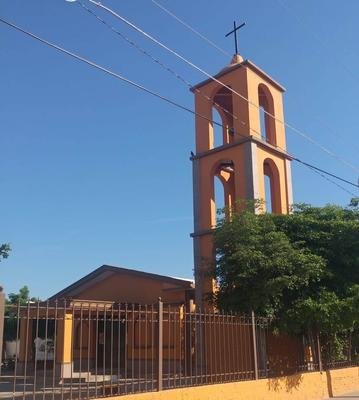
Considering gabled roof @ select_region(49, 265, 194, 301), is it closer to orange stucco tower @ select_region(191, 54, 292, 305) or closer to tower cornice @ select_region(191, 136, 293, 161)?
orange stucco tower @ select_region(191, 54, 292, 305)

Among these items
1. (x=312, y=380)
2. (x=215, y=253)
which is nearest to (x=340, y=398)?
(x=312, y=380)

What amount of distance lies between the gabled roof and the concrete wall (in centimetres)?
685

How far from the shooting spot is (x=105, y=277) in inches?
977

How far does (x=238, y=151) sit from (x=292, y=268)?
7169mm

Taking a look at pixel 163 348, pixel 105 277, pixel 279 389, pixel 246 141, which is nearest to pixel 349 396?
pixel 279 389

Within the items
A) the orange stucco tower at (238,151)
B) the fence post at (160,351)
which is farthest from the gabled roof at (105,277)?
the fence post at (160,351)

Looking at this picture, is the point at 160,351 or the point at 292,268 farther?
the point at 292,268

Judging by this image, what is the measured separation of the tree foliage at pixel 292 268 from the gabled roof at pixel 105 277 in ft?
18.7

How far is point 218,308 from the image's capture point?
50.6 ft

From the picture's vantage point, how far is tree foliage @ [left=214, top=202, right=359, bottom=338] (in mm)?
13977

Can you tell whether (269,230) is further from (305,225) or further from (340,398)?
(340,398)

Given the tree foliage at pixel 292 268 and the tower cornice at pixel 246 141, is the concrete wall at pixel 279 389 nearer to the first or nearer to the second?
the tree foliage at pixel 292 268

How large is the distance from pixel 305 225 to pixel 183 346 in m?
6.46

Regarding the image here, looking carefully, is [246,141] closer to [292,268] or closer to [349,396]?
[292,268]
